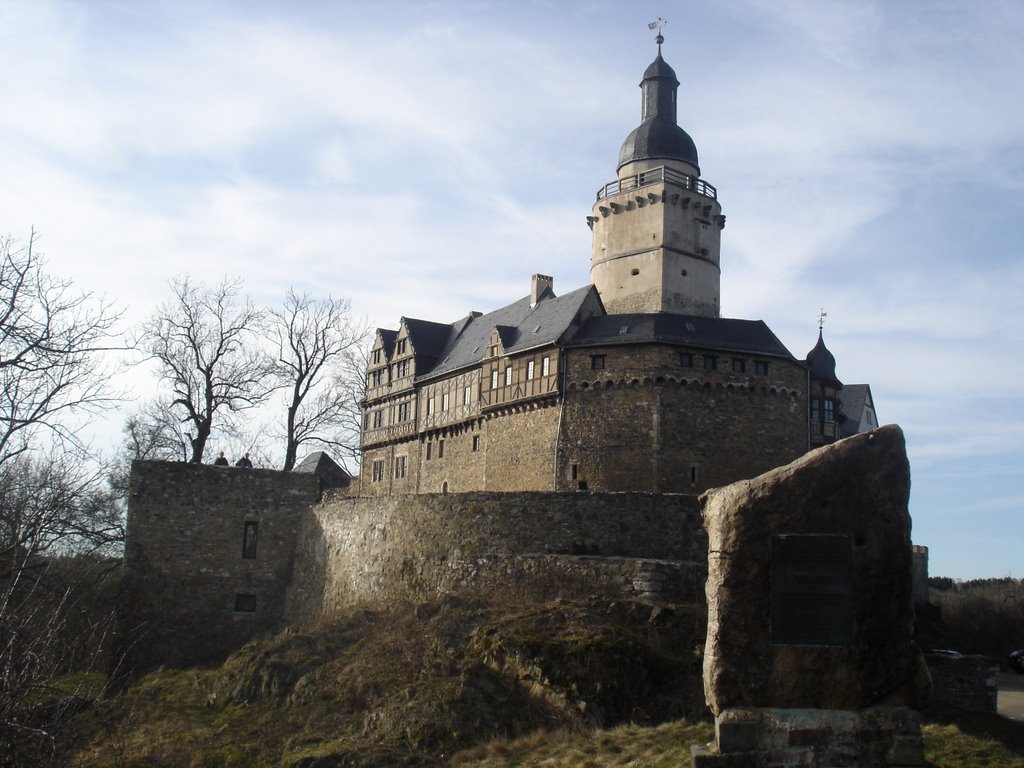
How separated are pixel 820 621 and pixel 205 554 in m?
25.9

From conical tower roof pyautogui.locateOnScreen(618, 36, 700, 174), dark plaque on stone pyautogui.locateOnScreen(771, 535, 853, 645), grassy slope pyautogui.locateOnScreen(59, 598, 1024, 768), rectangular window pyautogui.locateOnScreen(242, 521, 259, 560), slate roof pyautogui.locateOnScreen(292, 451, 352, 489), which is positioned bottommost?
grassy slope pyautogui.locateOnScreen(59, 598, 1024, 768)

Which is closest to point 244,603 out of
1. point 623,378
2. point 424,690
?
point 623,378

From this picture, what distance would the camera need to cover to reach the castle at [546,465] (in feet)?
85.3

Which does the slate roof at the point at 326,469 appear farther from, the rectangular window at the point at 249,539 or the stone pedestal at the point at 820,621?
the stone pedestal at the point at 820,621

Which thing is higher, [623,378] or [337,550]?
[623,378]

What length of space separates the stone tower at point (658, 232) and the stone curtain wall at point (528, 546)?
1735 cm

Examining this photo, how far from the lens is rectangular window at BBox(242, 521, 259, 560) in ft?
109

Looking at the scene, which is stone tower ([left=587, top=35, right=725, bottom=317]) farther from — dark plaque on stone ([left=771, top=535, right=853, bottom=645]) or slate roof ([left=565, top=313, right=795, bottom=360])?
dark plaque on stone ([left=771, top=535, right=853, bottom=645])

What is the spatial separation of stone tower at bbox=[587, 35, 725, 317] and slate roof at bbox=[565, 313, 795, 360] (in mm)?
5607

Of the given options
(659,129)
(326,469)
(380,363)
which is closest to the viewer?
(659,129)

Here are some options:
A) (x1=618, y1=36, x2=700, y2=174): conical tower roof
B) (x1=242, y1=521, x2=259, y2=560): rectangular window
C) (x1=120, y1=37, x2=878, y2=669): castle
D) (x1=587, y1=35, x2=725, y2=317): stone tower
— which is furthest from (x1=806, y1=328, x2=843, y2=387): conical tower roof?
(x1=242, y1=521, x2=259, y2=560): rectangular window

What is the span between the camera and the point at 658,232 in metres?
42.7

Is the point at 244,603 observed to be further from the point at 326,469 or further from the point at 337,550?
the point at 326,469

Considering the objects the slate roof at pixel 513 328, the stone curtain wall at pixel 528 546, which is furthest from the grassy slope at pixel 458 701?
the slate roof at pixel 513 328
